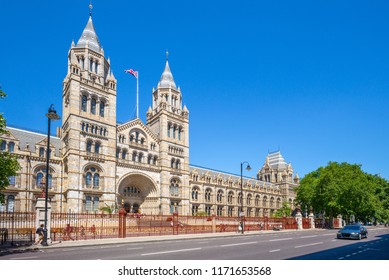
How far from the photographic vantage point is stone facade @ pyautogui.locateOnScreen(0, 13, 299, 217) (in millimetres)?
44531

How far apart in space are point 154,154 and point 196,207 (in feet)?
53.9

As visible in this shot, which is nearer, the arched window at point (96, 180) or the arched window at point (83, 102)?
the arched window at point (96, 180)

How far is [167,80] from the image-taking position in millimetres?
62875

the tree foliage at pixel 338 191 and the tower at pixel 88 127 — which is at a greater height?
the tower at pixel 88 127

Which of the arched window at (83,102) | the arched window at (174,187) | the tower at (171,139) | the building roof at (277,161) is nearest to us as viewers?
the arched window at (83,102)

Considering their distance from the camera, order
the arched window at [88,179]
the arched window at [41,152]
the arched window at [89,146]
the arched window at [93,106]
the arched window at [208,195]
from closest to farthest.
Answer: the arched window at [41,152], the arched window at [88,179], the arched window at [89,146], the arched window at [93,106], the arched window at [208,195]

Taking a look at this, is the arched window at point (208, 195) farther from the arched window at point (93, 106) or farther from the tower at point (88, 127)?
the arched window at point (93, 106)

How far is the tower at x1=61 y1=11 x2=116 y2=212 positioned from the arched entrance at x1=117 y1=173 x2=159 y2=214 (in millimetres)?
5361

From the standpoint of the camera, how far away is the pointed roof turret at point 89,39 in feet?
166

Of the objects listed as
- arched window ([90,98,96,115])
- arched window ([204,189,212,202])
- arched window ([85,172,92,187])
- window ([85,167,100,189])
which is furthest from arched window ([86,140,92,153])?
arched window ([204,189,212,202])

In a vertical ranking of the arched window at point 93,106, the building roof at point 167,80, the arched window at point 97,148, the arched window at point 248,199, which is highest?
the building roof at point 167,80

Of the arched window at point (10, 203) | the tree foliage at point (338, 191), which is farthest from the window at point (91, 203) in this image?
the tree foliage at point (338, 191)

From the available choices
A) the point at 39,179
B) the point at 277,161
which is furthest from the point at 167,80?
the point at 277,161
